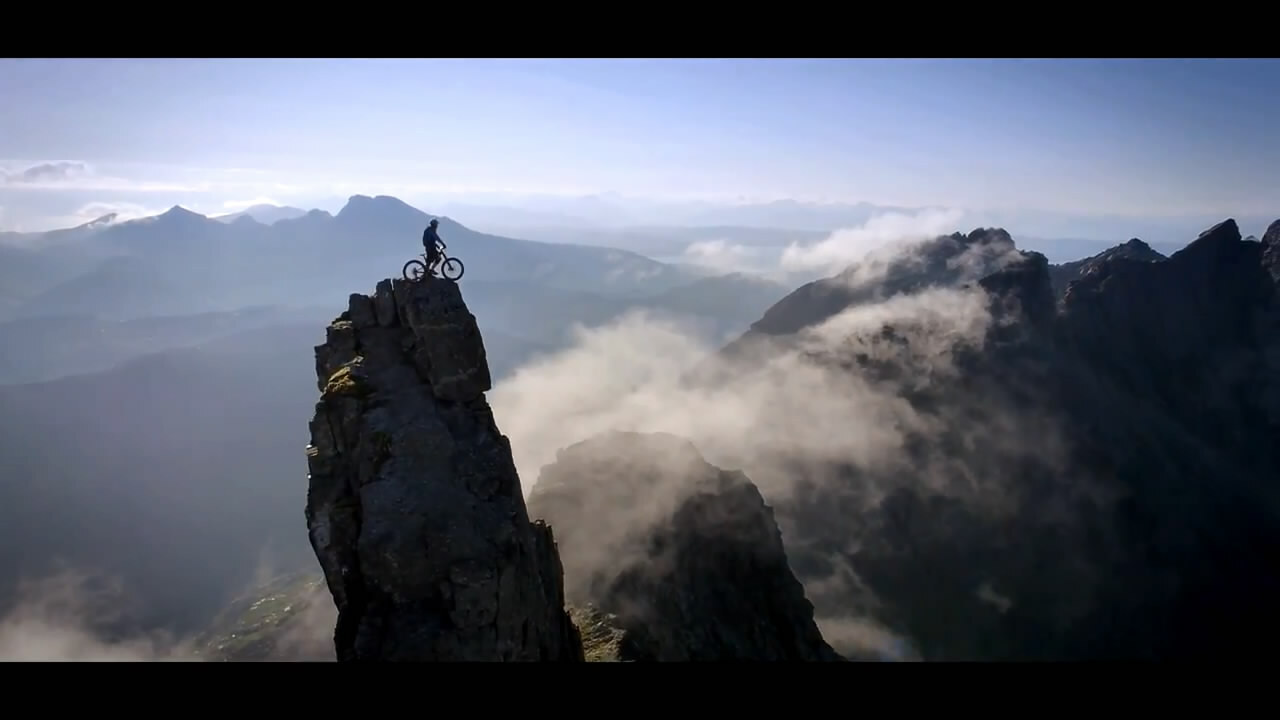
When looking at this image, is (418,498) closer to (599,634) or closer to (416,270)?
(416,270)

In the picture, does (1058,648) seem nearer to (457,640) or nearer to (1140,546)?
(1140,546)

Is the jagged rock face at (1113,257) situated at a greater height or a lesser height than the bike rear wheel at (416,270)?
greater

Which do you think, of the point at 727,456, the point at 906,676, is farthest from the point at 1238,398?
the point at 906,676

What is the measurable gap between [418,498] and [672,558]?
3789cm

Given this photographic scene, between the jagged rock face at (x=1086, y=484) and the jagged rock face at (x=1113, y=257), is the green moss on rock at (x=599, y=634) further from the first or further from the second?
the jagged rock face at (x=1113, y=257)

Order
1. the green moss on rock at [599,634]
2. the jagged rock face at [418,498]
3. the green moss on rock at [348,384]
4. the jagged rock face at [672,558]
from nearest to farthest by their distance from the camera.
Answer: the jagged rock face at [418,498], the green moss on rock at [348,384], the green moss on rock at [599,634], the jagged rock face at [672,558]

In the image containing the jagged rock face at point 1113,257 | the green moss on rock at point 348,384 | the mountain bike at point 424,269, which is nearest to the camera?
the green moss on rock at point 348,384

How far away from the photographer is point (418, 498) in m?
19.7

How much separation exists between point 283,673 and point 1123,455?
164596 millimetres

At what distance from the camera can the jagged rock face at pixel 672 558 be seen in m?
44.4

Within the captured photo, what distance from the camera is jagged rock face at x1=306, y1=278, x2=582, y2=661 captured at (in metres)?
18.7

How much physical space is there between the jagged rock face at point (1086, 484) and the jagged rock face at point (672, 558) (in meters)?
50.9

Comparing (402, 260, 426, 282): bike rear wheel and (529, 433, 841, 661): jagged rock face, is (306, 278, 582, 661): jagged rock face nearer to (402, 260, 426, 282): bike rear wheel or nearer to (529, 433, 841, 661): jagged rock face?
(402, 260, 426, 282): bike rear wheel

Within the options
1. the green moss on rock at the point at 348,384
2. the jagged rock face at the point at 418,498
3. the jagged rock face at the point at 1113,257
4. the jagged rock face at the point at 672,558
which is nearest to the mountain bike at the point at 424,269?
the jagged rock face at the point at 418,498
